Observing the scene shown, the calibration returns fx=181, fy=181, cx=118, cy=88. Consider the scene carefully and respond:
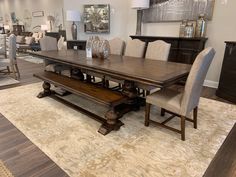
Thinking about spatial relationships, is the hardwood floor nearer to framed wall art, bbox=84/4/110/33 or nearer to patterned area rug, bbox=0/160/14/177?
patterned area rug, bbox=0/160/14/177

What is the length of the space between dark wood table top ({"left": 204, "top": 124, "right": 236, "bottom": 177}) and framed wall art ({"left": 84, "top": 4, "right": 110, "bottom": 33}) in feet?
14.9

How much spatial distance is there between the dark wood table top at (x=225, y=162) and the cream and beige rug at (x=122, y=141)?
0.17 feet

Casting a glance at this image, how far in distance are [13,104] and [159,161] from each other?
260 centimetres

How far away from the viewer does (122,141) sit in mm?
2131

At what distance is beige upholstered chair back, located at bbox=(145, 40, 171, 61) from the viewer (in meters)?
2.92

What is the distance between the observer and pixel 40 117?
8.77 ft

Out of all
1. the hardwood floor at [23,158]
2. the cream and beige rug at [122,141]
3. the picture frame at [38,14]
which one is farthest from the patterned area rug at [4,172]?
the picture frame at [38,14]

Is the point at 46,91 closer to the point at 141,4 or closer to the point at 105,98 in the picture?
the point at 105,98

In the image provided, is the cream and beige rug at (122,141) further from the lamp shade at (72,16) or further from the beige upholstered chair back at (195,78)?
the lamp shade at (72,16)

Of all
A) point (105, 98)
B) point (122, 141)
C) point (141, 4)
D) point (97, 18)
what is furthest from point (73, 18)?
Answer: point (122, 141)

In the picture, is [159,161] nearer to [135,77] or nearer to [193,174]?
[193,174]

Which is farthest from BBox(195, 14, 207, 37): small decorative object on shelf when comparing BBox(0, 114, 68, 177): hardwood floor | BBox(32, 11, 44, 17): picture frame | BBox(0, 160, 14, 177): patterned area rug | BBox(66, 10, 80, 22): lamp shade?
BBox(32, 11, 44, 17): picture frame

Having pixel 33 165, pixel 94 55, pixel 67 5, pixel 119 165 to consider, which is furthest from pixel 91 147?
pixel 67 5

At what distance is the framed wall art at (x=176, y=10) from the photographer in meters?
3.72
